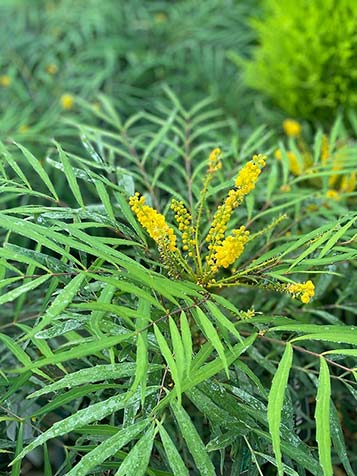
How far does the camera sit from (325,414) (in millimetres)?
583

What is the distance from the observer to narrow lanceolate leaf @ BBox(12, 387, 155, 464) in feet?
2.00

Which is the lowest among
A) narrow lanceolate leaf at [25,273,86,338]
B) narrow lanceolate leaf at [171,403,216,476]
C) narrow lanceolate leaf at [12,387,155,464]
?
narrow lanceolate leaf at [171,403,216,476]

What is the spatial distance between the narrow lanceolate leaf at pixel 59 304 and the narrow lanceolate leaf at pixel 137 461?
0.49 feet

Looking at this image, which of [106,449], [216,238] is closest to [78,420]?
[106,449]

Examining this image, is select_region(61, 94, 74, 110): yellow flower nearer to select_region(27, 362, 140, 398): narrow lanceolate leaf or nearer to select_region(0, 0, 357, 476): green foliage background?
select_region(0, 0, 357, 476): green foliage background

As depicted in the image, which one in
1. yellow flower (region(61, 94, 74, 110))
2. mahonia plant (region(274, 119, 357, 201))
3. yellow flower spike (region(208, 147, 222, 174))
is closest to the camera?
yellow flower spike (region(208, 147, 222, 174))

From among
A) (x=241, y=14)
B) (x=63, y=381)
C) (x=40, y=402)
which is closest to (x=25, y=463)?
(x=40, y=402)

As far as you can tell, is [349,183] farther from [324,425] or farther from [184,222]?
[324,425]

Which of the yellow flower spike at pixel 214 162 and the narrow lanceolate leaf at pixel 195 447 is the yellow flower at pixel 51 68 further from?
the narrow lanceolate leaf at pixel 195 447

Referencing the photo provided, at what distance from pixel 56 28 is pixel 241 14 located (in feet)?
2.01

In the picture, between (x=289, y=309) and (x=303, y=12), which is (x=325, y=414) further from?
(x=303, y=12)

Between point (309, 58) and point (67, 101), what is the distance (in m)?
0.63

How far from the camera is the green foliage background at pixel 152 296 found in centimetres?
63

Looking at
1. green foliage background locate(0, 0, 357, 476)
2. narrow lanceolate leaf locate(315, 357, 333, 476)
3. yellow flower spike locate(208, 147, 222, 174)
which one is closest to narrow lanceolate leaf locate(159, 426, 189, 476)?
green foliage background locate(0, 0, 357, 476)
